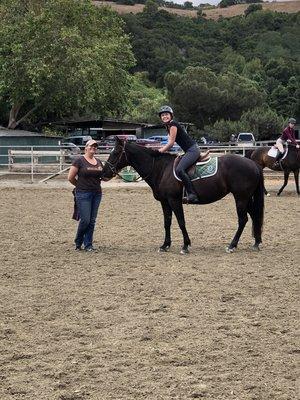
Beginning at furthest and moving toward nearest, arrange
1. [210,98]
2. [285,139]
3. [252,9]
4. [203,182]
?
[252,9], [210,98], [285,139], [203,182]

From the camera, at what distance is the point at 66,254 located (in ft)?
30.0

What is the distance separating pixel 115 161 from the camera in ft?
31.0

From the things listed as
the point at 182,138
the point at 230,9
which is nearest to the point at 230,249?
the point at 182,138

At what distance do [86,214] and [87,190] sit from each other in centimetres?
38

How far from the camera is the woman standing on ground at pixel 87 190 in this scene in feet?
30.6

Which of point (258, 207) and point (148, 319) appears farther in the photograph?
point (258, 207)

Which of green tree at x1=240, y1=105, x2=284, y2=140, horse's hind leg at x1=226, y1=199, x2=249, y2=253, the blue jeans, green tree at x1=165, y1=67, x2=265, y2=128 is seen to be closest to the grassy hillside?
green tree at x1=165, y1=67, x2=265, y2=128

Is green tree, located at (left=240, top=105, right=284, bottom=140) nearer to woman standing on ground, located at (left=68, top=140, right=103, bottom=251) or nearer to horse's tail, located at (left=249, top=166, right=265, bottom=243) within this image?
horse's tail, located at (left=249, top=166, right=265, bottom=243)

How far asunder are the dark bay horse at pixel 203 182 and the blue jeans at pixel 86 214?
399mm

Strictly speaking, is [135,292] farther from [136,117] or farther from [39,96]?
[136,117]

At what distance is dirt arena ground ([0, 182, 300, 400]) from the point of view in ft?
13.3

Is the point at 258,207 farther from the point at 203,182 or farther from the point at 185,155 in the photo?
the point at 185,155

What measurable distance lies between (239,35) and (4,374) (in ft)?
418

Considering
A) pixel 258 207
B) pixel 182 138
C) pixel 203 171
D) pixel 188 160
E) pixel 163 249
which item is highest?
pixel 182 138
